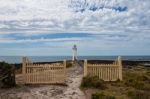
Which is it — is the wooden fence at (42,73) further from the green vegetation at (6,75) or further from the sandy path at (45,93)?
the sandy path at (45,93)

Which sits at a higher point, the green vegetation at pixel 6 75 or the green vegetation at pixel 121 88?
the green vegetation at pixel 6 75

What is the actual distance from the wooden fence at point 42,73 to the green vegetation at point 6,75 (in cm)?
137

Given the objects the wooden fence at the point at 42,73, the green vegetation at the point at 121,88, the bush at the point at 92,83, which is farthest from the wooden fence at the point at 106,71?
the bush at the point at 92,83

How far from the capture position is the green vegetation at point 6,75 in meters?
17.5

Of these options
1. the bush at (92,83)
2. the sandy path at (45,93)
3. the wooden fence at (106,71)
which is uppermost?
the wooden fence at (106,71)

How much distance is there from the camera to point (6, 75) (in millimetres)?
17547

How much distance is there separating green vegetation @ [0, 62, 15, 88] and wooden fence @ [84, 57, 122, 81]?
5.04 m

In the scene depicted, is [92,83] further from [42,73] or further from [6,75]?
[6,75]

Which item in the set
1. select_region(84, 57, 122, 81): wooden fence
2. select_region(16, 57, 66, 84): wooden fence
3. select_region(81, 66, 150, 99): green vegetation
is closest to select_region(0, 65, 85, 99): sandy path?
select_region(81, 66, 150, 99): green vegetation

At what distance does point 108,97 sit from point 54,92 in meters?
3.39

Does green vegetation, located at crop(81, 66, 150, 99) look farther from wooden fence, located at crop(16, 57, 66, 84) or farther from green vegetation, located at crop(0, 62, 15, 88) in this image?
green vegetation, located at crop(0, 62, 15, 88)

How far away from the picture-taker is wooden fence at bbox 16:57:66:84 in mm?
19188

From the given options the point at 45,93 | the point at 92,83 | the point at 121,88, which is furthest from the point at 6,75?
the point at 121,88

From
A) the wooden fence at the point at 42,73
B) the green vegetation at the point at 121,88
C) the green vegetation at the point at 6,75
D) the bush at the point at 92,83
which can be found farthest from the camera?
the wooden fence at the point at 42,73
